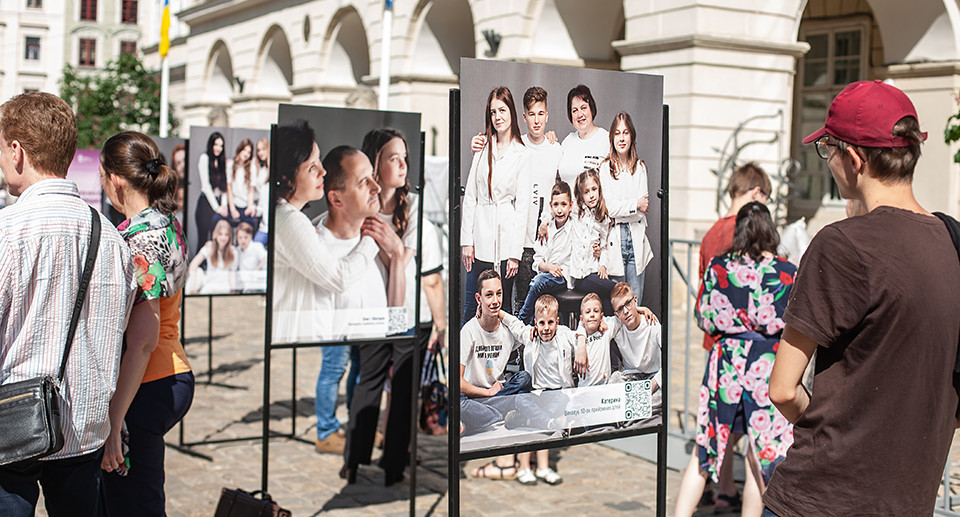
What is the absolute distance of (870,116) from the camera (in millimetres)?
2742

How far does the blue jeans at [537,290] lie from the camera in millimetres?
3848

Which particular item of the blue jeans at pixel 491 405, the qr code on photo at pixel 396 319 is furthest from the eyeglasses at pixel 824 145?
the qr code on photo at pixel 396 319

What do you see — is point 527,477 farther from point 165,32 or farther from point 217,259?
point 165,32

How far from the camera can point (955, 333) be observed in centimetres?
270

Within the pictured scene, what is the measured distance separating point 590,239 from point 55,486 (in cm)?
204

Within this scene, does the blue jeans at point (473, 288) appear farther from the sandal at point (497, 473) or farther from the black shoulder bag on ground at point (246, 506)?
the sandal at point (497, 473)

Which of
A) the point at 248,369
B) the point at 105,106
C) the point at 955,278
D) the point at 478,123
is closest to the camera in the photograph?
the point at 955,278

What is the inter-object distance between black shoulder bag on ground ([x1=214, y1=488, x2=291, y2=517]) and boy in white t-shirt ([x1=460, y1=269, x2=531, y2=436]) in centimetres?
148

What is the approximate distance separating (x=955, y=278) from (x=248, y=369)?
9.07 m

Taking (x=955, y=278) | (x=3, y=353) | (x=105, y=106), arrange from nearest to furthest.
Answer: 1. (x=955, y=278)
2. (x=3, y=353)
3. (x=105, y=106)

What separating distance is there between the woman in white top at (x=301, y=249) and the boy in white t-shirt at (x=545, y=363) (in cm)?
217

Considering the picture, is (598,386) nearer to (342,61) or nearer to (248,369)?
(248,369)

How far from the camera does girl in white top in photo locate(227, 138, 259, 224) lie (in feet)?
28.2

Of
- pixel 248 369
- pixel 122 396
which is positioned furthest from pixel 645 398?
pixel 248 369
